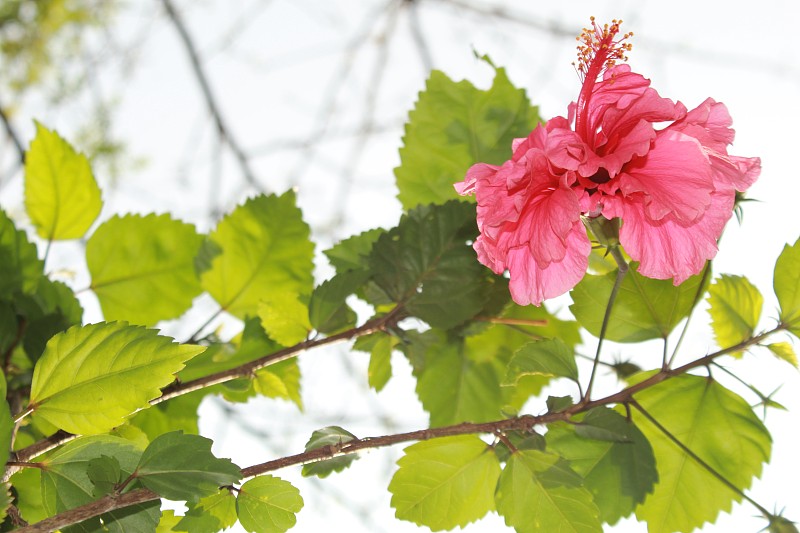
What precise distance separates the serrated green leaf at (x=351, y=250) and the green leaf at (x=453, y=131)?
0.03 m

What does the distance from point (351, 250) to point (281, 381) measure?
93mm

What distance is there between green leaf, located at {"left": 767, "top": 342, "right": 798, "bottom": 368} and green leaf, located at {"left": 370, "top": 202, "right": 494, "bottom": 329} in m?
0.16

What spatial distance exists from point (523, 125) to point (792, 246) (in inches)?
6.7

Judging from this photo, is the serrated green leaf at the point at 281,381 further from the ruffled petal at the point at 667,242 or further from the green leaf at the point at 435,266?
the ruffled petal at the point at 667,242

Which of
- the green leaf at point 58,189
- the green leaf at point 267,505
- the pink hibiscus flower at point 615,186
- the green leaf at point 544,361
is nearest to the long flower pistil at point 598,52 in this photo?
the pink hibiscus flower at point 615,186

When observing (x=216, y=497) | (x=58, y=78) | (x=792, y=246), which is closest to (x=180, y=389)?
(x=216, y=497)

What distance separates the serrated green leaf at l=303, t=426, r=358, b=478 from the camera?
0.36 m

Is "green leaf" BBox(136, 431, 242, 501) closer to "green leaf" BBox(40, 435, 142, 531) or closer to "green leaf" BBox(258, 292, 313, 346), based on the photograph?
"green leaf" BBox(40, 435, 142, 531)

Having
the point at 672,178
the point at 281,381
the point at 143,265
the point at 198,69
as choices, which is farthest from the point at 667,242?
the point at 198,69

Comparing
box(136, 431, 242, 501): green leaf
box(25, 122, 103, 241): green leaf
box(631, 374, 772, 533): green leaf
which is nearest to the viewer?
box(136, 431, 242, 501): green leaf

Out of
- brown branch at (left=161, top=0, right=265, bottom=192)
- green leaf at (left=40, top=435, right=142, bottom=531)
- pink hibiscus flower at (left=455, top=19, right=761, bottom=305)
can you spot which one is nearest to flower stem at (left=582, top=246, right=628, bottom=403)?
pink hibiscus flower at (left=455, top=19, right=761, bottom=305)

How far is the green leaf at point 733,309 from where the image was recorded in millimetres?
419

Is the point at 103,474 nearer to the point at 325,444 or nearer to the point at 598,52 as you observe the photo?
the point at 325,444

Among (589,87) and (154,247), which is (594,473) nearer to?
(589,87)
